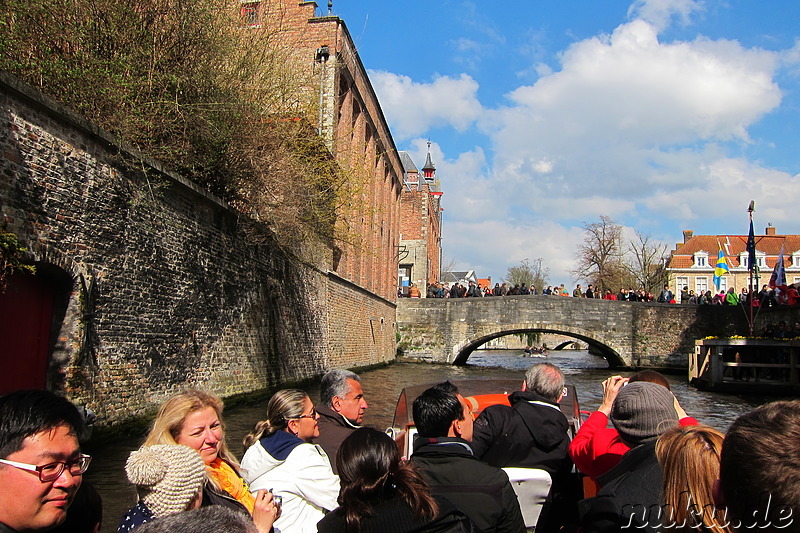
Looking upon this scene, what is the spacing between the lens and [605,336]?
28984mm

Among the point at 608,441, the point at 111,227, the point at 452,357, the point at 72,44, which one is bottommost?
the point at 452,357

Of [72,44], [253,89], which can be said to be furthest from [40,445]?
[253,89]

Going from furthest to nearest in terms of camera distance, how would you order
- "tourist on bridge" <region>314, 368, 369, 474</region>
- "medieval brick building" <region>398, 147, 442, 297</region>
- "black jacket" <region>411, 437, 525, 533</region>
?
"medieval brick building" <region>398, 147, 442, 297</region>
"tourist on bridge" <region>314, 368, 369, 474</region>
"black jacket" <region>411, 437, 525, 533</region>

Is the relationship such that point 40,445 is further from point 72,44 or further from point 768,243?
point 768,243

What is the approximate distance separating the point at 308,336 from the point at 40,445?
14.8 meters

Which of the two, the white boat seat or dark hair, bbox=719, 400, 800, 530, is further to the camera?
the white boat seat

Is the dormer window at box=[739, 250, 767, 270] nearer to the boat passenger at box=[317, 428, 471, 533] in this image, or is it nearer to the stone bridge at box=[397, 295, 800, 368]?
the stone bridge at box=[397, 295, 800, 368]

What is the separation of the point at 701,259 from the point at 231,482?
5340cm

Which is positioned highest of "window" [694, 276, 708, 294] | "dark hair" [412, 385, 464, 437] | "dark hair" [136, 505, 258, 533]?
"window" [694, 276, 708, 294]

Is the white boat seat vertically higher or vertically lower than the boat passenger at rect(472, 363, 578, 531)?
lower

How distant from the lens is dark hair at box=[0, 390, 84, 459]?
176 centimetres

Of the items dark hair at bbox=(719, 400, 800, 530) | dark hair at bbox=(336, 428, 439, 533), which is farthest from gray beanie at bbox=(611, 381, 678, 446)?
dark hair at bbox=(719, 400, 800, 530)

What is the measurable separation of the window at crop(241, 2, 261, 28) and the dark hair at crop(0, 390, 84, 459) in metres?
11.5

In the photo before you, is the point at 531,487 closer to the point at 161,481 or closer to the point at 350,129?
the point at 161,481
